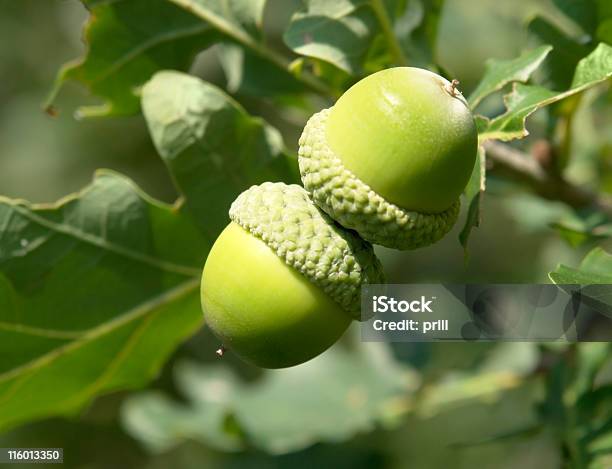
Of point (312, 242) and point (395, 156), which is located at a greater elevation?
point (395, 156)

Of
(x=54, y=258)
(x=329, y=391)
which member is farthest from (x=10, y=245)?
(x=329, y=391)

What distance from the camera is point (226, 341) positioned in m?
1.23

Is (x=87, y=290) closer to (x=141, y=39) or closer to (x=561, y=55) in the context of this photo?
(x=141, y=39)

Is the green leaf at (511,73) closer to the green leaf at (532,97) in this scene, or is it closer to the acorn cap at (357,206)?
the green leaf at (532,97)

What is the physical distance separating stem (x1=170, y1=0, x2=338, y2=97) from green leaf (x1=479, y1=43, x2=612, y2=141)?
1.62 ft

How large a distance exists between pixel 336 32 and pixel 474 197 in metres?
0.47

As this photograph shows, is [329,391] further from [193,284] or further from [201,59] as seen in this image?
[201,59]

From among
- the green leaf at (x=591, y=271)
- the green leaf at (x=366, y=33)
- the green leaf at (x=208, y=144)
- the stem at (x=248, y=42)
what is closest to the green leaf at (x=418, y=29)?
the green leaf at (x=366, y=33)

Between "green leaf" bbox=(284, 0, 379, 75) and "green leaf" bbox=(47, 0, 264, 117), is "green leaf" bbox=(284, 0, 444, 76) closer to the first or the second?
"green leaf" bbox=(284, 0, 379, 75)

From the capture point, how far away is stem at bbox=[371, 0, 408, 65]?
5.16 ft

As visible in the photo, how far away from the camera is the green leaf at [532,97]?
1208mm

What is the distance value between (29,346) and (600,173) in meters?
1.58

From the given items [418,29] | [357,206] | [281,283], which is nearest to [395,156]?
[357,206]

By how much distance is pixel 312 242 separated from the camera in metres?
1.21
